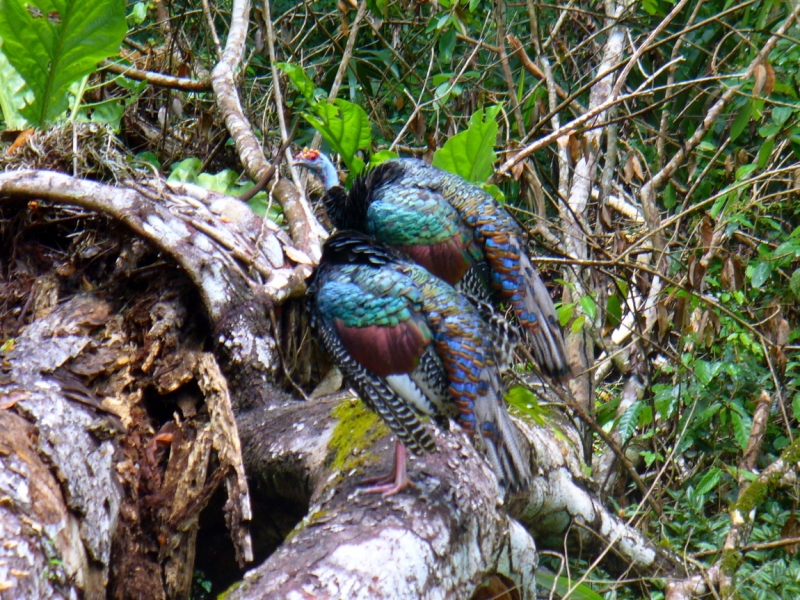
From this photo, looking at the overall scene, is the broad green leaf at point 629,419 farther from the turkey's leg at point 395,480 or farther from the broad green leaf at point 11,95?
the broad green leaf at point 11,95

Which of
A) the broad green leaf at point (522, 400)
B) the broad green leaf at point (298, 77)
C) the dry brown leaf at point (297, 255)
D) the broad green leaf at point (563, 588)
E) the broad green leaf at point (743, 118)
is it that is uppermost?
the broad green leaf at point (298, 77)

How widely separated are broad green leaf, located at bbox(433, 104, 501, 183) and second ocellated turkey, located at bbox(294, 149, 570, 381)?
0.59 m

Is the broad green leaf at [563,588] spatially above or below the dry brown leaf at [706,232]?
below

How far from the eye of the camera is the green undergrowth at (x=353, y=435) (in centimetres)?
328

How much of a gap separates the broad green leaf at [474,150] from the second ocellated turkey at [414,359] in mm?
1517

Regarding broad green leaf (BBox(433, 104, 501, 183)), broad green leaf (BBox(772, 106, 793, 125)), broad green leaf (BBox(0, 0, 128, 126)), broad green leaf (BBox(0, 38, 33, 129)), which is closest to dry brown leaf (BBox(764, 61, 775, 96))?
broad green leaf (BBox(772, 106, 793, 125))

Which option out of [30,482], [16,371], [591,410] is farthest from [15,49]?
[591,410]

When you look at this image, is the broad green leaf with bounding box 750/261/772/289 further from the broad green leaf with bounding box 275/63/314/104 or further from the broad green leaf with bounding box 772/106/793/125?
the broad green leaf with bounding box 275/63/314/104

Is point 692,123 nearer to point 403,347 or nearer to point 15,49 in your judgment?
point 403,347

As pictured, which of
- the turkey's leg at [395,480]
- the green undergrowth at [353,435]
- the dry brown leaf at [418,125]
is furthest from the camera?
the dry brown leaf at [418,125]

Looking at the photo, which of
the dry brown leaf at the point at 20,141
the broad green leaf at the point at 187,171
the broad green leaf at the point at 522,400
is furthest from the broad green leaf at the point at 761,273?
the dry brown leaf at the point at 20,141

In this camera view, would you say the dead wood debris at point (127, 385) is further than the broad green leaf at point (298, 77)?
No

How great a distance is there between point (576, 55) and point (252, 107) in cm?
270

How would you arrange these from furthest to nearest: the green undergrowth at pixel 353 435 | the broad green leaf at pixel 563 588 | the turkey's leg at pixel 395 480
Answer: the broad green leaf at pixel 563 588 < the green undergrowth at pixel 353 435 < the turkey's leg at pixel 395 480
